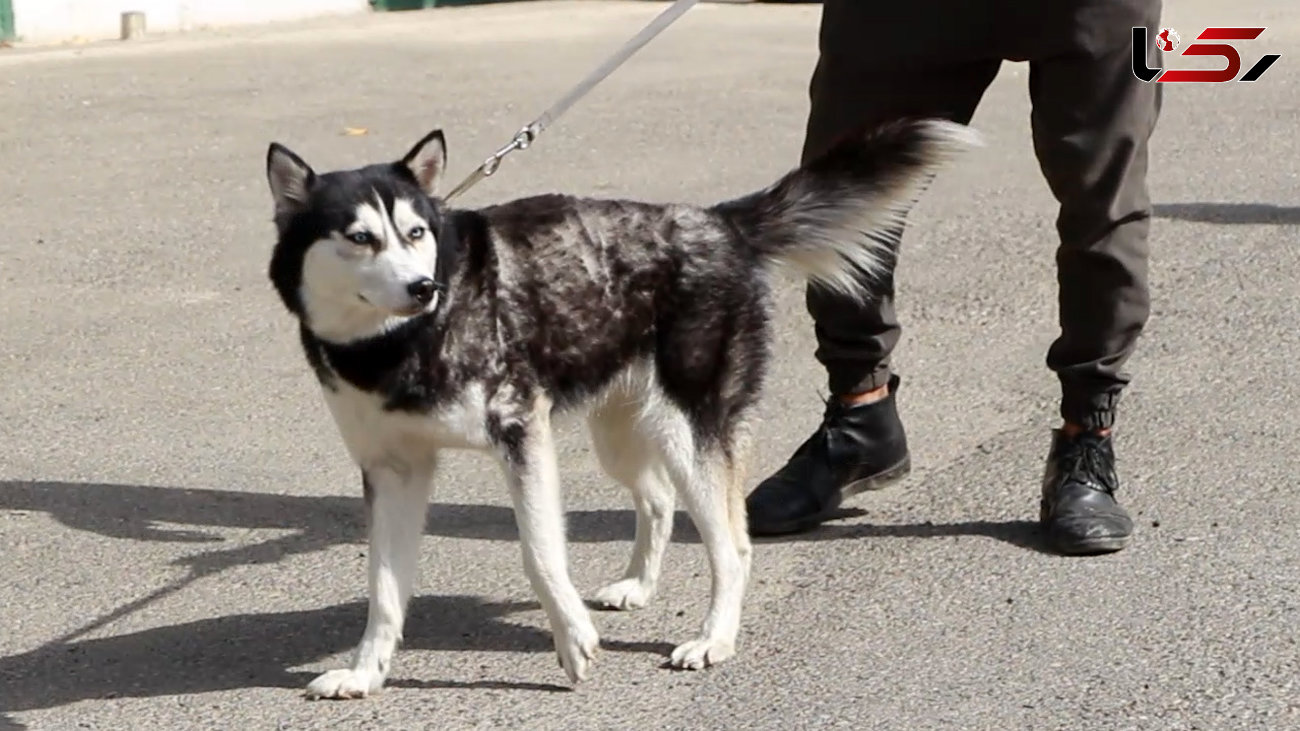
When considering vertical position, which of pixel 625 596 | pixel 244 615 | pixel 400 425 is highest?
pixel 400 425

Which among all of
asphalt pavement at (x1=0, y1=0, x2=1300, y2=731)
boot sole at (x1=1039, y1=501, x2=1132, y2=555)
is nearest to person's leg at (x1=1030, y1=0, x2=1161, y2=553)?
boot sole at (x1=1039, y1=501, x2=1132, y2=555)

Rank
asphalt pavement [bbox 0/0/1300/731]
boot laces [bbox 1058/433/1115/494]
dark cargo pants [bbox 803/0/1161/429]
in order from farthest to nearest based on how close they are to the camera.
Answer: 1. boot laces [bbox 1058/433/1115/494]
2. dark cargo pants [bbox 803/0/1161/429]
3. asphalt pavement [bbox 0/0/1300/731]

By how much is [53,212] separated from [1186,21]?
908 centimetres

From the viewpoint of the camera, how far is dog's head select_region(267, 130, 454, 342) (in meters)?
3.77

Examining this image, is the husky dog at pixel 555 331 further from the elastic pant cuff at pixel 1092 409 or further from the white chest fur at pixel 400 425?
the elastic pant cuff at pixel 1092 409

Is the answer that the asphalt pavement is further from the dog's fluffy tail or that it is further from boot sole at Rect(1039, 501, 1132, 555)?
the dog's fluffy tail

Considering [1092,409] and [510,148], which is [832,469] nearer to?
[1092,409]

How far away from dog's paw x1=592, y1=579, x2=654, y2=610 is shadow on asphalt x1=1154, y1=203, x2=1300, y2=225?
183 inches

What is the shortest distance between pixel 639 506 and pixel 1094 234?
4.21 ft

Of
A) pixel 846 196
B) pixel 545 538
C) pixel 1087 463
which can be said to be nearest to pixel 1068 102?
pixel 846 196

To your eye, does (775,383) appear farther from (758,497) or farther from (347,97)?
(347,97)

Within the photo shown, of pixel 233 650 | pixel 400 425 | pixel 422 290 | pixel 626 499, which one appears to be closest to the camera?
pixel 422 290

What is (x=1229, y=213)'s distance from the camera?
28.5 ft

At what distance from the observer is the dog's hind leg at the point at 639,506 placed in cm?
456
